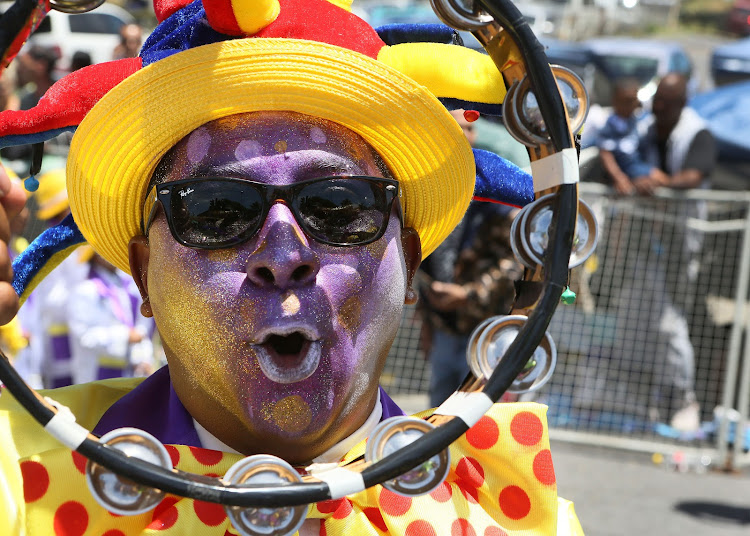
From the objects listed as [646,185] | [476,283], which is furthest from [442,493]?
[646,185]

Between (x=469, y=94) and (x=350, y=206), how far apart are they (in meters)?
0.32

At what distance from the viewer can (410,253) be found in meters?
2.20

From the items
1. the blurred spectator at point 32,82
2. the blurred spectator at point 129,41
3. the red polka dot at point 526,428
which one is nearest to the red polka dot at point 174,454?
the red polka dot at point 526,428

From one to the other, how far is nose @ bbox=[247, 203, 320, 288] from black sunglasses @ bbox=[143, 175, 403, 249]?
2 cm

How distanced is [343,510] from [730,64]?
14.1 meters

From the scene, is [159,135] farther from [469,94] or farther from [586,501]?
[586,501]

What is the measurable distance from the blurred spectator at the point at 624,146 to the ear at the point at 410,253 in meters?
4.73

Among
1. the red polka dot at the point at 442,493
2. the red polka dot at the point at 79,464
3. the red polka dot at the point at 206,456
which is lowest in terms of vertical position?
the red polka dot at the point at 442,493

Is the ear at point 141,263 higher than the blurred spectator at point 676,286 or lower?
higher

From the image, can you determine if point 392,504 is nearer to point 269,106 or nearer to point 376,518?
point 376,518

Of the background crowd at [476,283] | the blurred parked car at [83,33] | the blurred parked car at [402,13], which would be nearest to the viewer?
the background crowd at [476,283]

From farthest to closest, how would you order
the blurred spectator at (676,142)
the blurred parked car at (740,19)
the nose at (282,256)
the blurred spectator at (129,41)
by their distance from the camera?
the blurred parked car at (740,19), the blurred spectator at (129,41), the blurred spectator at (676,142), the nose at (282,256)

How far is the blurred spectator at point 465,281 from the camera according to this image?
4.96m

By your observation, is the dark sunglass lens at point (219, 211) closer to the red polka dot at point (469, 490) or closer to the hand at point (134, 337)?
the red polka dot at point (469, 490)
